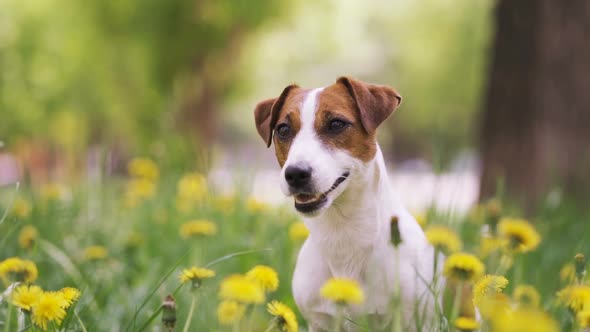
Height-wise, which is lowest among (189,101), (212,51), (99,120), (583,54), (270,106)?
(99,120)

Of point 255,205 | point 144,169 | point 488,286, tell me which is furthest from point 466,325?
point 144,169

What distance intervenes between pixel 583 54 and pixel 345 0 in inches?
291

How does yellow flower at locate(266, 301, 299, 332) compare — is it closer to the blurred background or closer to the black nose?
the black nose

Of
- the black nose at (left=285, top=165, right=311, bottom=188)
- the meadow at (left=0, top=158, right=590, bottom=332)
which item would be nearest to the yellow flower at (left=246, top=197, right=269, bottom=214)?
the meadow at (left=0, top=158, right=590, bottom=332)

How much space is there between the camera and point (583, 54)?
201 inches

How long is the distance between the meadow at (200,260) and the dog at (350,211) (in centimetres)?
11

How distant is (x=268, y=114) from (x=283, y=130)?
0.23 metres

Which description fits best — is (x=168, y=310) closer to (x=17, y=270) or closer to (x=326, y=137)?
(x=17, y=270)

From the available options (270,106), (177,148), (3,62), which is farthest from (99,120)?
(270,106)

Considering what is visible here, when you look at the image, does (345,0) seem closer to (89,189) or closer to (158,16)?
(158,16)

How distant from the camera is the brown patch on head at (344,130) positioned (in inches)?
86.0

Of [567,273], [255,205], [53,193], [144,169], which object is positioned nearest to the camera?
[567,273]

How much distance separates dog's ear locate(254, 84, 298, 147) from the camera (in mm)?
2406

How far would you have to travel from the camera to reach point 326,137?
7.20 ft
